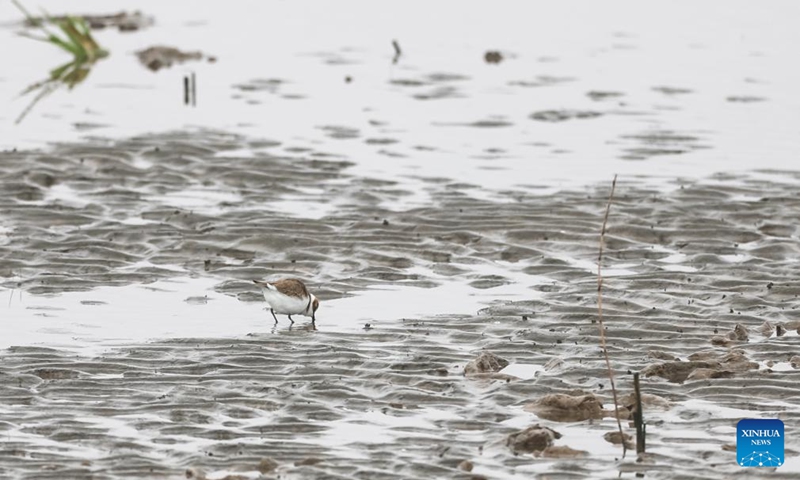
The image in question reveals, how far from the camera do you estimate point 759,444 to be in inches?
389

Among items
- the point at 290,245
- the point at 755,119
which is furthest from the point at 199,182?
the point at 755,119

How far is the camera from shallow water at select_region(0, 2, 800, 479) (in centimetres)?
1045

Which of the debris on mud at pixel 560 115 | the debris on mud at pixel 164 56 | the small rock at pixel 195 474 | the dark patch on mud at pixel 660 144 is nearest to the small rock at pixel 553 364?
the small rock at pixel 195 474

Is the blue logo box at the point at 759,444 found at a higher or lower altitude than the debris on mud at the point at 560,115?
higher

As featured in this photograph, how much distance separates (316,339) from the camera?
42.2 feet

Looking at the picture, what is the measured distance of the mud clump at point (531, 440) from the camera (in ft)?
33.0

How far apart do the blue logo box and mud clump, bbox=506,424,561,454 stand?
1203mm

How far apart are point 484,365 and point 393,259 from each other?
3.93 meters

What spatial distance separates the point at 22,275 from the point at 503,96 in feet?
38.4

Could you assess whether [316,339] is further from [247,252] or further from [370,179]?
[370,179]

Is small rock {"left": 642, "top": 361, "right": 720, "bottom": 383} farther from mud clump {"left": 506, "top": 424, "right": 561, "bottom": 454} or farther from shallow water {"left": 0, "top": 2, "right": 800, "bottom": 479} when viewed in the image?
mud clump {"left": 506, "top": 424, "right": 561, "bottom": 454}

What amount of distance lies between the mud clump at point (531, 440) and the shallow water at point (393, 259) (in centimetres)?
13

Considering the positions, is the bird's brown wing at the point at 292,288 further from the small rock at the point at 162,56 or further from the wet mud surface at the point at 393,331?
the small rock at the point at 162,56

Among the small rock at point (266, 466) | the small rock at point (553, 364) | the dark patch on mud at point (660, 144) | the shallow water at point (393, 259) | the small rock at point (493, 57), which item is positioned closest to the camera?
the small rock at point (266, 466)
